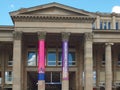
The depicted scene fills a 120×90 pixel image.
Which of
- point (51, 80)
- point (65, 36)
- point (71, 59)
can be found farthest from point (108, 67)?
point (51, 80)

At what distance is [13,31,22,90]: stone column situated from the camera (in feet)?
212

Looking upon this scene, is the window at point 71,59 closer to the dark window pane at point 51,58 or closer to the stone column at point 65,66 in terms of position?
the dark window pane at point 51,58

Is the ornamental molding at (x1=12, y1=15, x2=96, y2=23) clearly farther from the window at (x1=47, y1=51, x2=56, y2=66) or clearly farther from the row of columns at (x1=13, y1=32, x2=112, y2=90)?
the window at (x1=47, y1=51, x2=56, y2=66)

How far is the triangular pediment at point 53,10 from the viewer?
66125 millimetres

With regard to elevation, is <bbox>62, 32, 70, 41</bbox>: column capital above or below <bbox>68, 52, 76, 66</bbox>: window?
above

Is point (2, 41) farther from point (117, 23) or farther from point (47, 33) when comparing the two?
point (117, 23)

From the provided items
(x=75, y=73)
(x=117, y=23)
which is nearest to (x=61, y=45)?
(x=75, y=73)

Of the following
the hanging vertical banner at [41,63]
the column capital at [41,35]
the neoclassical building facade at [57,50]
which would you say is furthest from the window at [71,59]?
the column capital at [41,35]

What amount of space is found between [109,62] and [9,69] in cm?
1718

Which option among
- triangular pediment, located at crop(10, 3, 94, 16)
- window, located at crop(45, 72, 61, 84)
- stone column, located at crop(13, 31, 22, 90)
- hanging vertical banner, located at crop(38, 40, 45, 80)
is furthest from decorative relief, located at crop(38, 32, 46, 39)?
window, located at crop(45, 72, 61, 84)

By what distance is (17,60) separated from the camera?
65.4 meters

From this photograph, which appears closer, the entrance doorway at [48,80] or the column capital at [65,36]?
the column capital at [65,36]

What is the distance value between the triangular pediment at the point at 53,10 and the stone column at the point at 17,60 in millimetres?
3538

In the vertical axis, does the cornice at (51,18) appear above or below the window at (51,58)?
above
